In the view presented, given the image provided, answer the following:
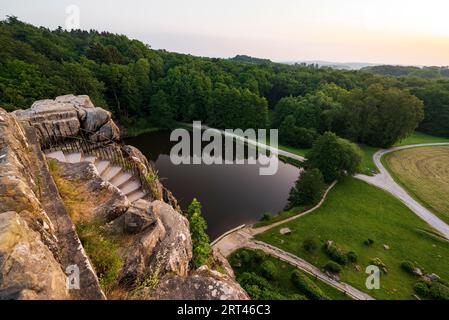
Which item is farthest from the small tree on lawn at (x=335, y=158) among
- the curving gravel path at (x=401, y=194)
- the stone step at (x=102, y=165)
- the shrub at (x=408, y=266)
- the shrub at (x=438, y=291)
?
the stone step at (x=102, y=165)

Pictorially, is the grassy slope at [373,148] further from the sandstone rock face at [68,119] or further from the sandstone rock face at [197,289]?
the sandstone rock face at [197,289]

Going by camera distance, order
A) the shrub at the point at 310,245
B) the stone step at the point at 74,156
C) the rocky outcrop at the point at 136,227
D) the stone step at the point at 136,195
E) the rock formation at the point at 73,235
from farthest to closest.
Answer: the shrub at the point at 310,245 < the stone step at the point at 74,156 < the stone step at the point at 136,195 < the rocky outcrop at the point at 136,227 < the rock formation at the point at 73,235

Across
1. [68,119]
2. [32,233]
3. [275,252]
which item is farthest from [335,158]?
[32,233]

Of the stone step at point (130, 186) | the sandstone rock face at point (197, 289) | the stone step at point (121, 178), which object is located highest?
the stone step at point (121, 178)

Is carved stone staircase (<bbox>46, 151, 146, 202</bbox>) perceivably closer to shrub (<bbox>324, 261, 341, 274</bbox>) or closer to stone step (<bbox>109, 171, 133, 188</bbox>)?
stone step (<bbox>109, 171, 133, 188</bbox>)

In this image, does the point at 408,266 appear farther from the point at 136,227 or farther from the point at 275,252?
the point at 136,227
